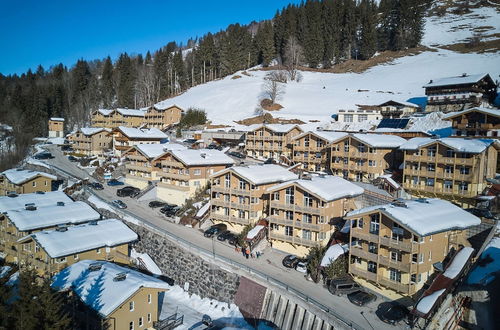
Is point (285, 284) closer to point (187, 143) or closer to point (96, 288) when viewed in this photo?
point (96, 288)

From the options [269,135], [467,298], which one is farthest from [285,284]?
[269,135]

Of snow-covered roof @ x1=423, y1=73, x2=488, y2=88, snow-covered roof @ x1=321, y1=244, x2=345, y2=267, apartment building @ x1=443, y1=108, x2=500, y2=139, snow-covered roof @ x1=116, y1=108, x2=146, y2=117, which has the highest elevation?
snow-covered roof @ x1=423, y1=73, x2=488, y2=88

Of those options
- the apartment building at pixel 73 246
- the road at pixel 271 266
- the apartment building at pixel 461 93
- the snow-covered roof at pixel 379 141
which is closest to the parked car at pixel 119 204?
the road at pixel 271 266

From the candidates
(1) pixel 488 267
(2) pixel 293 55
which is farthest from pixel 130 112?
(1) pixel 488 267

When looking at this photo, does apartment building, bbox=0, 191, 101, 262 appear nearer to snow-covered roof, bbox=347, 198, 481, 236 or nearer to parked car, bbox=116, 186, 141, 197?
parked car, bbox=116, 186, 141, 197

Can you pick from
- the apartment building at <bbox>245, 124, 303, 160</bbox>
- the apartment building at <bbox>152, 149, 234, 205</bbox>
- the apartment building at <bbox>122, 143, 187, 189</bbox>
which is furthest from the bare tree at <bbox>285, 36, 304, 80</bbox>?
the apartment building at <bbox>152, 149, 234, 205</bbox>

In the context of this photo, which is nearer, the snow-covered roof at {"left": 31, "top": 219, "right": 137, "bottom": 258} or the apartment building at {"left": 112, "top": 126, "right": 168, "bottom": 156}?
the snow-covered roof at {"left": 31, "top": 219, "right": 137, "bottom": 258}
